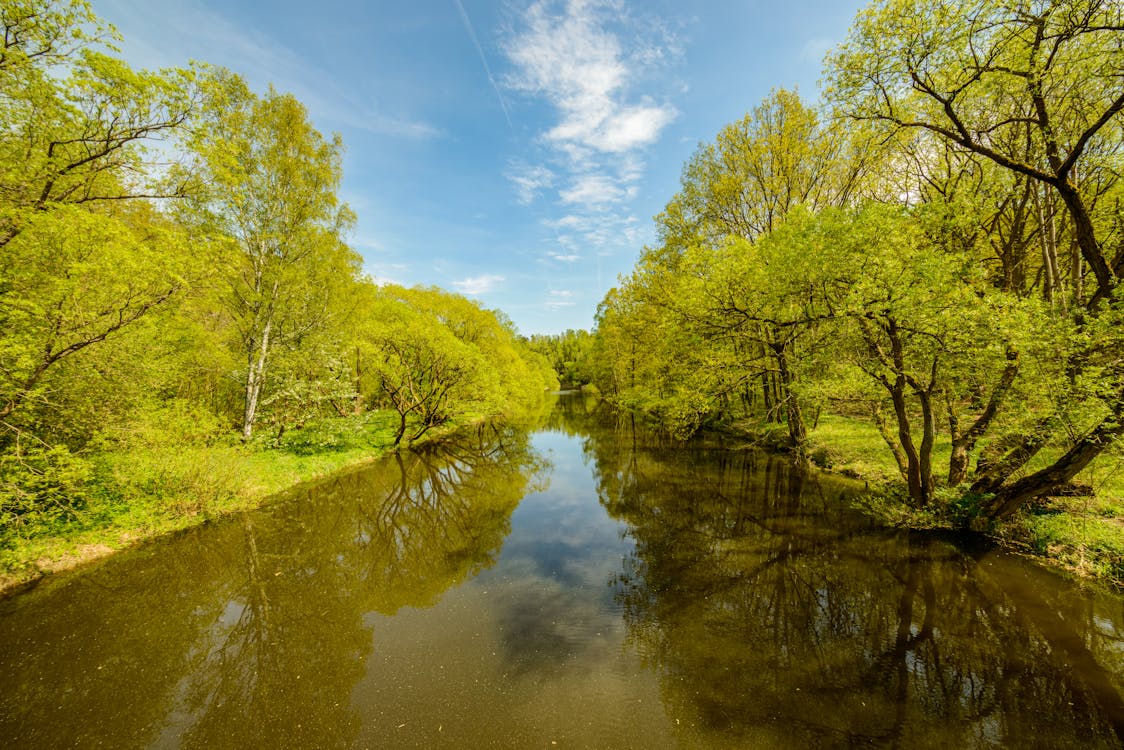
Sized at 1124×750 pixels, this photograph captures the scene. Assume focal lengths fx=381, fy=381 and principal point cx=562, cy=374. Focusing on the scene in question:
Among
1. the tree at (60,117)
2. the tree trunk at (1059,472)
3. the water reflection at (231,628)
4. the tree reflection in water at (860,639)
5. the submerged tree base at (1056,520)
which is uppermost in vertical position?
the tree at (60,117)

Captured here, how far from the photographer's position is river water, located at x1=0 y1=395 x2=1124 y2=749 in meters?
5.36

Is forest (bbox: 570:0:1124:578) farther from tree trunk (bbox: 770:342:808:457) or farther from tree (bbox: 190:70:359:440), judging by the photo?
tree (bbox: 190:70:359:440)

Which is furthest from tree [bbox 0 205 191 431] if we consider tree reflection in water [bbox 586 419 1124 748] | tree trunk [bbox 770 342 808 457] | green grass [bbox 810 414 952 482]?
green grass [bbox 810 414 952 482]

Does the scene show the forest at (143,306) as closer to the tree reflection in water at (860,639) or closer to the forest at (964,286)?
the tree reflection in water at (860,639)

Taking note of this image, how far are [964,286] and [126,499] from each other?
24419 mm

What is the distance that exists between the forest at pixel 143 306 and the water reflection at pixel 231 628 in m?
2.30

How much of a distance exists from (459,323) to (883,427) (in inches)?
1444

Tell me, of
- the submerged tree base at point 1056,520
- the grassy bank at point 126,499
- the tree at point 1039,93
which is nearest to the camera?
the tree at point 1039,93

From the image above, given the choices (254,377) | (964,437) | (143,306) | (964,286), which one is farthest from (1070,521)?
(254,377)

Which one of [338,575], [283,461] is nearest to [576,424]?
[283,461]

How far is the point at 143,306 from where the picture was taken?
386 inches

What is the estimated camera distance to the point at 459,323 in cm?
4138

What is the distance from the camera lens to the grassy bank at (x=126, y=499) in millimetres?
8930

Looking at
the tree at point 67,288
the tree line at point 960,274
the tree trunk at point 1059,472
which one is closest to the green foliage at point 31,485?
the tree at point 67,288
